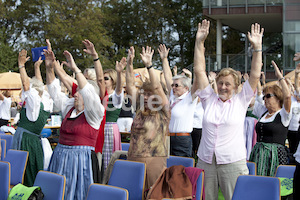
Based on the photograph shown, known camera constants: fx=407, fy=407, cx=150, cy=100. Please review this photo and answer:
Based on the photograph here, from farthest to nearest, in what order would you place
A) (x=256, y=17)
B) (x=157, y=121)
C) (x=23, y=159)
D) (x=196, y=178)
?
(x=256, y=17)
(x=23, y=159)
(x=157, y=121)
(x=196, y=178)

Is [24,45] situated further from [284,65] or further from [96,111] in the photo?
[96,111]

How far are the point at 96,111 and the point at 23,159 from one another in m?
1.13

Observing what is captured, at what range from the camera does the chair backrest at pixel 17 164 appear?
431 centimetres

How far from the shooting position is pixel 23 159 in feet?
14.2

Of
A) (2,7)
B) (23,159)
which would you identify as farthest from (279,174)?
(2,7)

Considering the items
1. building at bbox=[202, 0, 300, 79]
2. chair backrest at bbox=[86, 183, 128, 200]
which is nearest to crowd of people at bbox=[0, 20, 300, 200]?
chair backrest at bbox=[86, 183, 128, 200]

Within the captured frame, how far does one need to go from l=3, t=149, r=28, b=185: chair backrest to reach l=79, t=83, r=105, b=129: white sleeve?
96 cm

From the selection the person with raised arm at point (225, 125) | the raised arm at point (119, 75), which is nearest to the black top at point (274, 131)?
the person with raised arm at point (225, 125)

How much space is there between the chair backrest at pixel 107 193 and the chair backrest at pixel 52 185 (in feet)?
0.81

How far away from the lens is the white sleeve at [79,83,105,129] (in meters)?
3.67

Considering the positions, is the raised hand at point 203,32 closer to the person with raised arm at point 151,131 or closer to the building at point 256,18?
the person with raised arm at point 151,131

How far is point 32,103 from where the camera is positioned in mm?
4715

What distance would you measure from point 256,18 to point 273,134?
15.8 m

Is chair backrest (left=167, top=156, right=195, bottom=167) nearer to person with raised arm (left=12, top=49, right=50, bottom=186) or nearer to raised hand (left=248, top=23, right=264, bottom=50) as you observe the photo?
raised hand (left=248, top=23, right=264, bottom=50)
